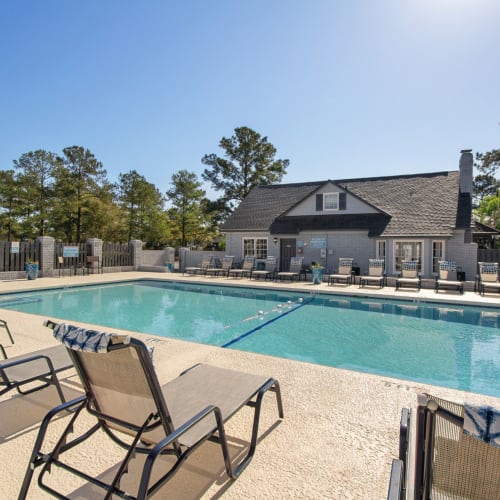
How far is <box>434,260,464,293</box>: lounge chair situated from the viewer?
1353 centimetres

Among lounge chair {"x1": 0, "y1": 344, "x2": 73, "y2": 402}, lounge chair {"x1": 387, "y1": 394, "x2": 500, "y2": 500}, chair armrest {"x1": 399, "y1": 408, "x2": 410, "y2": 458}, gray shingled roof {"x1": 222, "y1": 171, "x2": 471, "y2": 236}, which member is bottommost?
lounge chair {"x1": 0, "y1": 344, "x2": 73, "y2": 402}

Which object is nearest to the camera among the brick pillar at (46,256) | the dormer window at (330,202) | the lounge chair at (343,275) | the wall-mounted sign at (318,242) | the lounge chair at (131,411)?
the lounge chair at (131,411)

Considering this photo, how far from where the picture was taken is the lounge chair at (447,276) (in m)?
13.5

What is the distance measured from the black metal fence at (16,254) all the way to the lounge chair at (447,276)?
19115 millimetres

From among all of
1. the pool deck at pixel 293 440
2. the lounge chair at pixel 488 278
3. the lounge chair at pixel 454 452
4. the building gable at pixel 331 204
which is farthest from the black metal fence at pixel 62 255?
the lounge chair at pixel 454 452

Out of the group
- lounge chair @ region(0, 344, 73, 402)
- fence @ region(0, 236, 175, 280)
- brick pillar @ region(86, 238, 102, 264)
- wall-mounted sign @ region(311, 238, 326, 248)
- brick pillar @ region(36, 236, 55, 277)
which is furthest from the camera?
brick pillar @ region(86, 238, 102, 264)

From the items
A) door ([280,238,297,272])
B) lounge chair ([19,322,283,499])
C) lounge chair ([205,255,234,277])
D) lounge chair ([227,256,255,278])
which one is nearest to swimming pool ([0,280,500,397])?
lounge chair ([227,256,255,278])

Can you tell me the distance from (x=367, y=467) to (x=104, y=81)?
1673cm

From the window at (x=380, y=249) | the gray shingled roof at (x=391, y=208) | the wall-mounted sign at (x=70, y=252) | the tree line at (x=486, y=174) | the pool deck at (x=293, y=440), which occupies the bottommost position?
the pool deck at (x=293, y=440)

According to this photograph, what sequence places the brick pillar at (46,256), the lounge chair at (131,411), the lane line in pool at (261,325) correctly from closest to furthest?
the lounge chair at (131,411)
the lane line in pool at (261,325)
the brick pillar at (46,256)

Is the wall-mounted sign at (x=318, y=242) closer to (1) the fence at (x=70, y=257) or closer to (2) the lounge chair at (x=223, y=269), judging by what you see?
(2) the lounge chair at (x=223, y=269)

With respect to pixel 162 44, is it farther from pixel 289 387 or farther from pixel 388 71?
pixel 289 387

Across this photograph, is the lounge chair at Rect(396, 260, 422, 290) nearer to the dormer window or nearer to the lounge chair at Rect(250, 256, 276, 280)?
the dormer window

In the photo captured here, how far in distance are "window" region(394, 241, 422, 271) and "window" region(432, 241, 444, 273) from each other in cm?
58
